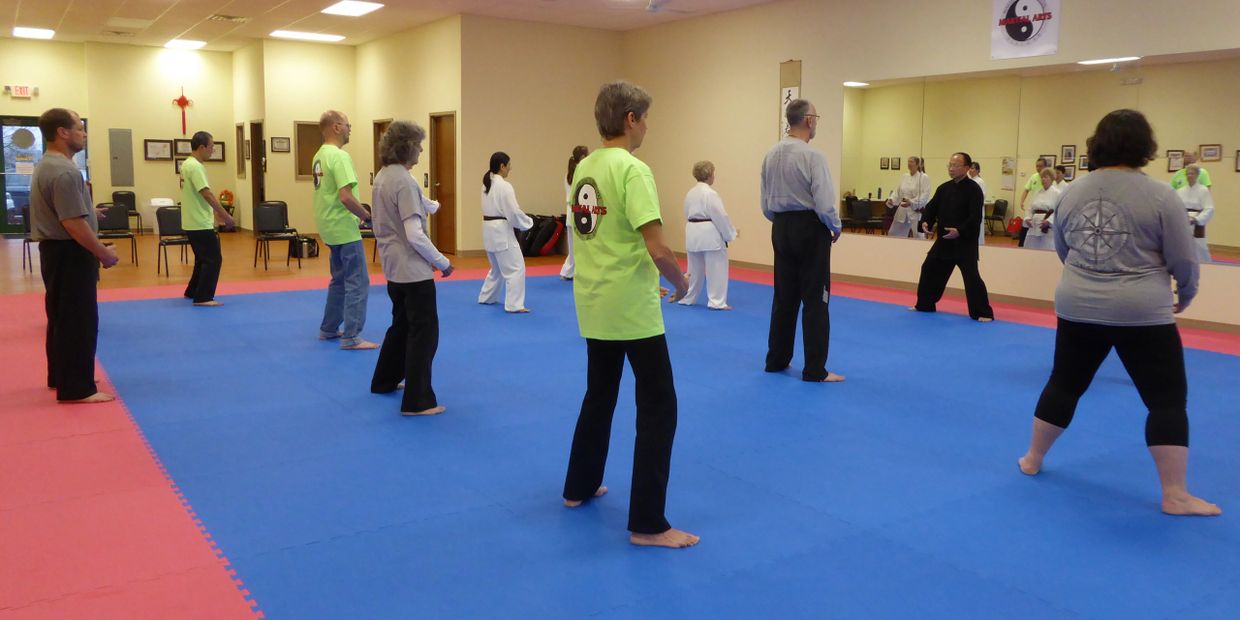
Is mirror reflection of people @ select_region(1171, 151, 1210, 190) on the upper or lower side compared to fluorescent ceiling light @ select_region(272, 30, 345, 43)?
lower

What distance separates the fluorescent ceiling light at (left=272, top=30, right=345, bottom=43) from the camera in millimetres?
14734

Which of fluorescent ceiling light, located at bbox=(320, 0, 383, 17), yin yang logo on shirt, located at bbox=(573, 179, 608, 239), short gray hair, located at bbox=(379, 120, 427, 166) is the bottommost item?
yin yang logo on shirt, located at bbox=(573, 179, 608, 239)

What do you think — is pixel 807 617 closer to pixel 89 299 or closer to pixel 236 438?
pixel 236 438

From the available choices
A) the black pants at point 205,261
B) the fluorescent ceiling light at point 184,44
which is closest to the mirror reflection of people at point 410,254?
the black pants at point 205,261

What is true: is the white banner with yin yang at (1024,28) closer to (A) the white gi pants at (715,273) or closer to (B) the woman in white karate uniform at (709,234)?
(B) the woman in white karate uniform at (709,234)

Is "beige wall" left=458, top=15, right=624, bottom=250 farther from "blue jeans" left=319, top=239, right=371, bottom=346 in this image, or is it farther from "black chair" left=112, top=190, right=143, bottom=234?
"black chair" left=112, top=190, right=143, bottom=234

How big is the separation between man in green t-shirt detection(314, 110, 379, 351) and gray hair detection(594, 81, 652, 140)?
361 cm

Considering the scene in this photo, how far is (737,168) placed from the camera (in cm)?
1250

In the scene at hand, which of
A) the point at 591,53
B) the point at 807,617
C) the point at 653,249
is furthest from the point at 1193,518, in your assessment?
the point at 591,53

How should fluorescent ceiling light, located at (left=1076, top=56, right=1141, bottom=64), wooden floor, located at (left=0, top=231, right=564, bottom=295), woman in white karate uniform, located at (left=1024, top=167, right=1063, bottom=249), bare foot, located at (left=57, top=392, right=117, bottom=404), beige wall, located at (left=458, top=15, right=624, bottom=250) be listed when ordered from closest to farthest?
bare foot, located at (left=57, top=392, right=117, bottom=404), fluorescent ceiling light, located at (left=1076, top=56, right=1141, bottom=64), woman in white karate uniform, located at (left=1024, top=167, right=1063, bottom=249), wooden floor, located at (left=0, top=231, right=564, bottom=295), beige wall, located at (left=458, top=15, right=624, bottom=250)

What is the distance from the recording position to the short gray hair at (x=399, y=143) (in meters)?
4.79

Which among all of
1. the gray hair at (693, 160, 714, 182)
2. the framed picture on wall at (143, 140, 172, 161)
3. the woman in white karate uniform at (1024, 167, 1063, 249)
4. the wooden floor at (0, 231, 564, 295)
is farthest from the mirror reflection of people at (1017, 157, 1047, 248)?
the framed picture on wall at (143, 140, 172, 161)

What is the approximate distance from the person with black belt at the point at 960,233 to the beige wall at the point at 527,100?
556cm

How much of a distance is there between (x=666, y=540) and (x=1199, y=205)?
7.14m
